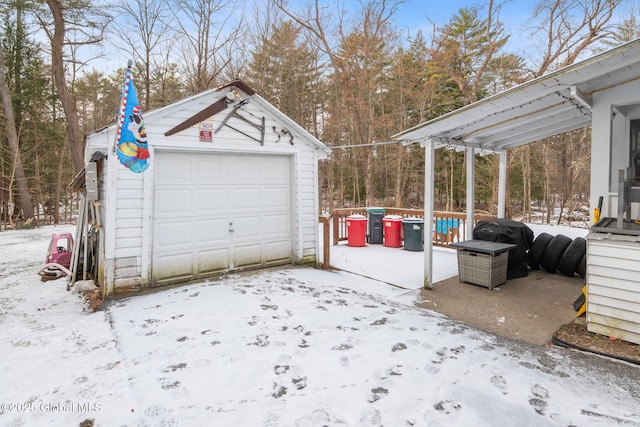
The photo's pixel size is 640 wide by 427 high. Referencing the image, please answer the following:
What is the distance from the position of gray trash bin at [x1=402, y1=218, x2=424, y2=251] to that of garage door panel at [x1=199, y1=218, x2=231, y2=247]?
403 centimetres

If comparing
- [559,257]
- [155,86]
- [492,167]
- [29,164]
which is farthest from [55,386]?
[492,167]

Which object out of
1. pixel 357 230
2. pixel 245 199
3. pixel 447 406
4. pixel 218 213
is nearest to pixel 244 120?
pixel 245 199

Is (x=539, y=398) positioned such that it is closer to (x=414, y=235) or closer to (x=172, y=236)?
(x=172, y=236)

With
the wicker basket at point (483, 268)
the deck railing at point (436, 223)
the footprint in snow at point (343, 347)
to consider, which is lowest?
the footprint in snow at point (343, 347)

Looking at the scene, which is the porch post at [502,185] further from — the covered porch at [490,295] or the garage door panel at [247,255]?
the garage door panel at [247,255]

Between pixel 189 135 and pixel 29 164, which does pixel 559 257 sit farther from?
pixel 29 164

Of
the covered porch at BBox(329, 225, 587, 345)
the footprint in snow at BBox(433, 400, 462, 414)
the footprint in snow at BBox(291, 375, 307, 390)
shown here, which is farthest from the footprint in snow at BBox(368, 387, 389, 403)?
the covered porch at BBox(329, 225, 587, 345)

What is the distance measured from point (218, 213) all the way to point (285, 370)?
3324 millimetres

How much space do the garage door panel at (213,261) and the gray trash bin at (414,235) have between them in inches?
160

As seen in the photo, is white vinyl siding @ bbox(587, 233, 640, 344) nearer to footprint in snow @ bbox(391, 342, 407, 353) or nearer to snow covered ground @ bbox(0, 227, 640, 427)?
snow covered ground @ bbox(0, 227, 640, 427)

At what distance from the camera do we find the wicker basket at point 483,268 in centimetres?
482

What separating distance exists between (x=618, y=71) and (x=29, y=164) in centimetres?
1663

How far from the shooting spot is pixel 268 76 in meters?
15.1

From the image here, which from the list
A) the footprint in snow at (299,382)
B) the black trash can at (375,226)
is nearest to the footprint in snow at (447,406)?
the footprint in snow at (299,382)
